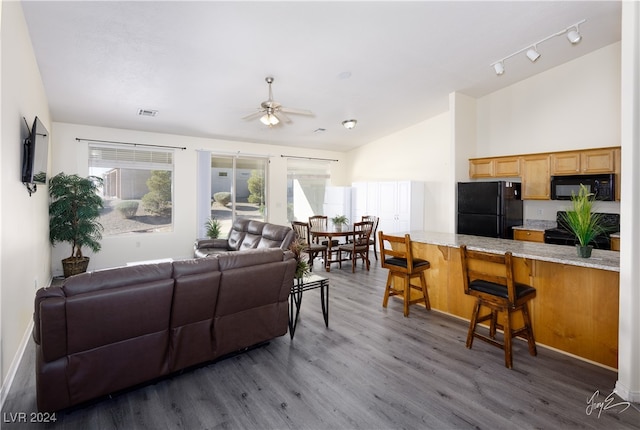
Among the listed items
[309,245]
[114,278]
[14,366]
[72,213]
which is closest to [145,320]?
[114,278]

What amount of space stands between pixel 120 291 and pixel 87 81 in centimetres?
355

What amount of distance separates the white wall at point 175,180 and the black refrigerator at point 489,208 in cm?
414

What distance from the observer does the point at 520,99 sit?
5.51m

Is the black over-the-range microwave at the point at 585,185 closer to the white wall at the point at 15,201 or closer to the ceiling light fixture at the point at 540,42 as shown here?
the ceiling light fixture at the point at 540,42

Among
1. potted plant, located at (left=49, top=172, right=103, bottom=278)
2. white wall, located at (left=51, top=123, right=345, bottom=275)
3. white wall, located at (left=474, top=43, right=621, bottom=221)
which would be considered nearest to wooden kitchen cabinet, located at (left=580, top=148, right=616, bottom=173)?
white wall, located at (left=474, top=43, right=621, bottom=221)

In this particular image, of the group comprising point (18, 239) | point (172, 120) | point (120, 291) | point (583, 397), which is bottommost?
point (583, 397)

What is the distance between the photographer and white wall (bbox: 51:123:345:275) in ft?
18.0

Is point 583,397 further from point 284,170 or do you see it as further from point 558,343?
point 284,170

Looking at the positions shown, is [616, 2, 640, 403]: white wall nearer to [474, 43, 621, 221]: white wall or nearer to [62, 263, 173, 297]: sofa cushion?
[474, 43, 621, 221]: white wall

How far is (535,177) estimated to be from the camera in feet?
16.9

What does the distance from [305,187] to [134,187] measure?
153 inches

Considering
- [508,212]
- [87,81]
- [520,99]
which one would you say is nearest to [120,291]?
[87,81]

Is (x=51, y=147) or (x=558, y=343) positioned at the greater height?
(x=51, y=147)

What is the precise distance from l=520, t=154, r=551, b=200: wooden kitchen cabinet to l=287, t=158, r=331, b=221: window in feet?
15.3
